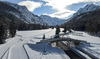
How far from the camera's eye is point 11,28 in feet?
172

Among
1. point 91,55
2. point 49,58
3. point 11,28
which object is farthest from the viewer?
point 11,28

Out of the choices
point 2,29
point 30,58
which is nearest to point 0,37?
point 2,29

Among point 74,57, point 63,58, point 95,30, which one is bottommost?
point 74,57

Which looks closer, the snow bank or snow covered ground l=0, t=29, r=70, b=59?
snow covered ground l=0, t=29, r=70, b=59

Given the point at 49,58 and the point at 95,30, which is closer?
the point at 49,58

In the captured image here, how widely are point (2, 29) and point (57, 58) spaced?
28.2 meters

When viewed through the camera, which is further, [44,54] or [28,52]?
[44,54]

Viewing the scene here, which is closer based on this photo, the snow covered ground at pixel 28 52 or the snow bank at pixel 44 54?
the snow covered ground at pixel 28 52

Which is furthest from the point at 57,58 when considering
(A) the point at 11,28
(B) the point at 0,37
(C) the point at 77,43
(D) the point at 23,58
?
(A) the point at 11,28

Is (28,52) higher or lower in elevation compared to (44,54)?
higher

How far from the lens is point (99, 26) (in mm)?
74312

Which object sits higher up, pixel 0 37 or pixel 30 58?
pixel 0 37

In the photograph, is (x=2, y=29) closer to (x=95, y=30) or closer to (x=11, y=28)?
(x=11, y=28)

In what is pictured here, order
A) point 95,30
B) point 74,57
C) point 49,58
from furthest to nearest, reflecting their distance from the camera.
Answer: point 95,30, point 74,57, point 49,58
